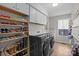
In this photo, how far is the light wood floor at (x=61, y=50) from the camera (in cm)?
173

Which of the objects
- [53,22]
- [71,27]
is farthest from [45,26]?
[71,27]

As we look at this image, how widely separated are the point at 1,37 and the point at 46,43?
0.83 meters

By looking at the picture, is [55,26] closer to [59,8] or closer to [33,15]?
[59,8]

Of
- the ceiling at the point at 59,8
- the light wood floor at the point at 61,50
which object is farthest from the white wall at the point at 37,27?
the light wood floor at the point at 61,50

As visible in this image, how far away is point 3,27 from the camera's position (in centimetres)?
158

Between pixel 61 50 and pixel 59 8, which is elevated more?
pixel 59 8

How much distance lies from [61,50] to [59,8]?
79 centimetres

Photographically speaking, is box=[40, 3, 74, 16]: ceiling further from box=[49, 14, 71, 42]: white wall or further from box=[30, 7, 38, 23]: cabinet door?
box=[30, 7, 38, 23]: cabinet door

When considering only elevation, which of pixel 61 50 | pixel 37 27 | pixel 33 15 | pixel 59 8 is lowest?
pixel 61 50

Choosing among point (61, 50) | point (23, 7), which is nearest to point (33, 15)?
point (23, 7)

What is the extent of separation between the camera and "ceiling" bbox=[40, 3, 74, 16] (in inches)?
68.1

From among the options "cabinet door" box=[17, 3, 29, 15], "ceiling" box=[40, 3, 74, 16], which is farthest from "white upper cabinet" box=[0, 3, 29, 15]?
"ceiling" box=[40, 3, 74, 16]

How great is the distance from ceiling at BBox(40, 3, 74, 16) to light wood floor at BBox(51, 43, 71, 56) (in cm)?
60

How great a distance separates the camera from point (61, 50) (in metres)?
1.77
